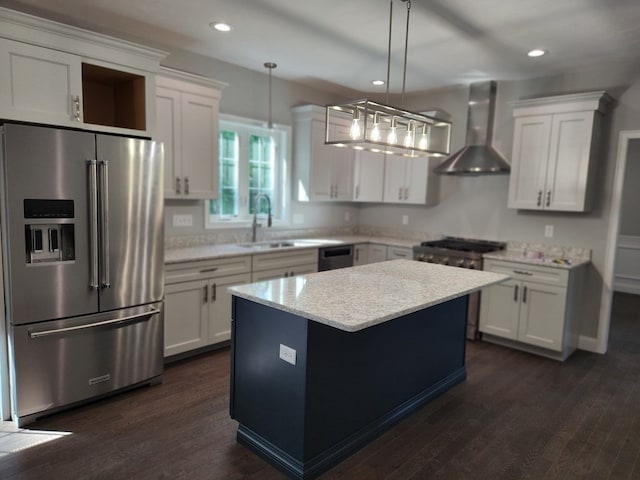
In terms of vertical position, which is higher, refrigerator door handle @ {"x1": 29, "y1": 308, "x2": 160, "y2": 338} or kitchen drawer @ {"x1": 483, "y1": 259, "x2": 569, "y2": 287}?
kitchen drawer @ {"x1": 483, "y1": 259, "x2": 569, "y2": 287}

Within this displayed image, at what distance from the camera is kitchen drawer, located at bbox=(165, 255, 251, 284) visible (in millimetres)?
3329

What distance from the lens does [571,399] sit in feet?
10.2

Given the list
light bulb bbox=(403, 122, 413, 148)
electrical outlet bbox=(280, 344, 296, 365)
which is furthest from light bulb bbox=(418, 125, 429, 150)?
electrical outlet bbox=(280, 344, 296, 365)

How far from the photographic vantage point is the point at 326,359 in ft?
7.18

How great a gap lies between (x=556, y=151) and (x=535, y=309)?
149 cm

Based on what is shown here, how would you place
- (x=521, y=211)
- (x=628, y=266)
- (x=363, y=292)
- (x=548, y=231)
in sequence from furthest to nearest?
(x=628, y=266), (x=521, y=211), (x=548, y=231), (x=363, y=292)

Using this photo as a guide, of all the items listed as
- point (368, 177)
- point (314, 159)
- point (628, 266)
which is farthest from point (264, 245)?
point (628, 266)

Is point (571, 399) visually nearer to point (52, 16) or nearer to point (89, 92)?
point (89, 92)

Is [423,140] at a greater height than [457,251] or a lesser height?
greater

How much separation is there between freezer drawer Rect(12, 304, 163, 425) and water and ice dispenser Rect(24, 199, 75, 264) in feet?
1.37

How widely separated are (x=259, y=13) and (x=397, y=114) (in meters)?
1.33

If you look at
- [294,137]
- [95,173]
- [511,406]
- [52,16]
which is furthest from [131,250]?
[511,406]

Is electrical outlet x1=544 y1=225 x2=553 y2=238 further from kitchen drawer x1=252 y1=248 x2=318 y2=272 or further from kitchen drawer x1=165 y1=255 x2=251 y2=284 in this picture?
kitchen drawer x1=165 y1=255 x2=251 y2=284

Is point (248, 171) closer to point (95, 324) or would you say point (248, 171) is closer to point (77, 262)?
point (77, 262)
